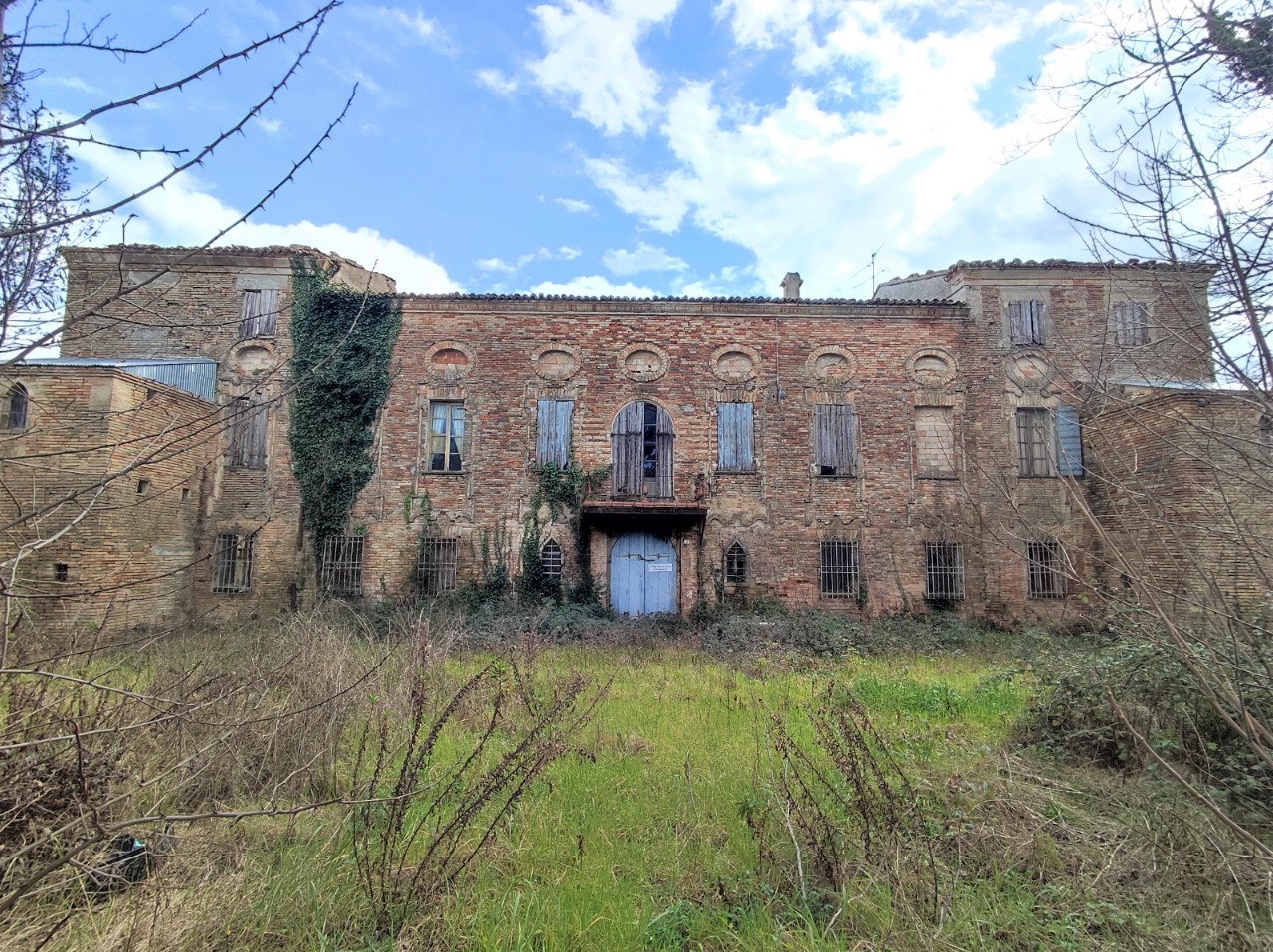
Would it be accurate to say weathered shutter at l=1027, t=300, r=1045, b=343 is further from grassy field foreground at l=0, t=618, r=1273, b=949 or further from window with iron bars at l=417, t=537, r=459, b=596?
window with iron bars at l=417, t=537, r=459, b=596

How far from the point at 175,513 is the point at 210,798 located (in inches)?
458

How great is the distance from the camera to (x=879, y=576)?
576 inches

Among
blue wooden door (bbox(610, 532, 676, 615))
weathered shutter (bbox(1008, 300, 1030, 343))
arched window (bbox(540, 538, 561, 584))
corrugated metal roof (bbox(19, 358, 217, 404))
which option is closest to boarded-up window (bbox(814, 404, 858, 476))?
blue wooden door (bbox(610, 532, 676, 615))

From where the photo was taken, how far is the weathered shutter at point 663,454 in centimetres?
1484

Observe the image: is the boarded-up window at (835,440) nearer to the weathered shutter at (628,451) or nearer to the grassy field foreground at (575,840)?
the weathered shutter at (628,451)

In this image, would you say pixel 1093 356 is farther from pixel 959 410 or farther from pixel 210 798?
pixel 210 798

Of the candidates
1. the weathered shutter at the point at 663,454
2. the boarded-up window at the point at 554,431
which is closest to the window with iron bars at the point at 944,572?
the weathered shutter at the point at 663,454

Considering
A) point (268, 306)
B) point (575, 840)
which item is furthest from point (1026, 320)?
point (268, 306)

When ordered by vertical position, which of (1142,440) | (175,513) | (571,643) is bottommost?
(571,643)

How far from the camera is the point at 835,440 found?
595 inches

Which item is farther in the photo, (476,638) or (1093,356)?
(1093,356)

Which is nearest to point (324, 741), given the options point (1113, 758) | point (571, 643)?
point (1113, 758)

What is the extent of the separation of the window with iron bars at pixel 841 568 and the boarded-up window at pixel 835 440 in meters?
1.63

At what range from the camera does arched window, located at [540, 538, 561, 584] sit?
→ 1454cm
